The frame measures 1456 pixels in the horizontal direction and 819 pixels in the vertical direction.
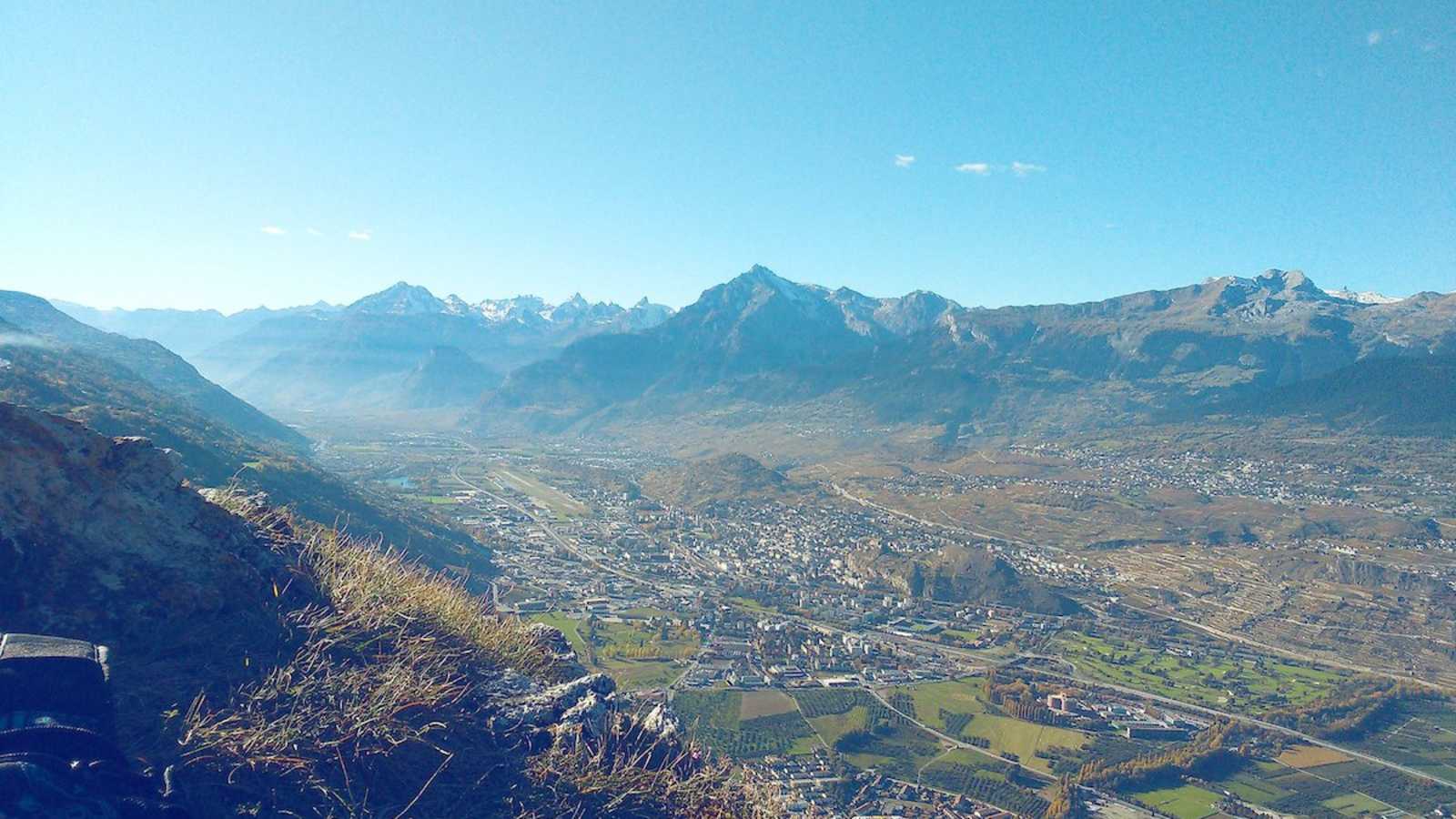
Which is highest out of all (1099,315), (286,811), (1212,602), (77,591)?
(1099,315)

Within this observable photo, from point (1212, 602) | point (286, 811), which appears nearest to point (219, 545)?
point (286, 811)

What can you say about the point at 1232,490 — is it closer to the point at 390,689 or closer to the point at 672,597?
the point at 672,597

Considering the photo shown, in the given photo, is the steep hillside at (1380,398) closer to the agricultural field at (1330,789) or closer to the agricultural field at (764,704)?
the agricultural field at (1330,789)

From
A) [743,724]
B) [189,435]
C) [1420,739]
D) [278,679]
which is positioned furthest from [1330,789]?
[189,435]

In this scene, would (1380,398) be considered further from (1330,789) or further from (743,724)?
(743,724)

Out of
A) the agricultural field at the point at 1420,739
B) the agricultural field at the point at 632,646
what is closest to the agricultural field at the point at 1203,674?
the agricultural field at the point at 1420,739

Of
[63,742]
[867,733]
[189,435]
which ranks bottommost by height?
[867,733]

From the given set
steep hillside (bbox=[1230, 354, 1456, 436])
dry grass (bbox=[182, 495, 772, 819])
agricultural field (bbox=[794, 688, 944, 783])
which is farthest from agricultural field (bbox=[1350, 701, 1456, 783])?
steep hillside (bbox=[1230, 354, 1456, 436])
